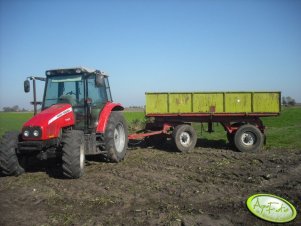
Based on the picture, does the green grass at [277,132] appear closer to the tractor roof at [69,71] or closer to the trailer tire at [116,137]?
the trailer tire at [116,137]

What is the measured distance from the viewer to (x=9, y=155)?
7.01 metres

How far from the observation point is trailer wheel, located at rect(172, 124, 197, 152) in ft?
35.8

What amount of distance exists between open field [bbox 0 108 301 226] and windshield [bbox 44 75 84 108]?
5.64ft

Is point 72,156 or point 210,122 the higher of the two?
point 210,122

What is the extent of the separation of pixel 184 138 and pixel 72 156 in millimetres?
5128

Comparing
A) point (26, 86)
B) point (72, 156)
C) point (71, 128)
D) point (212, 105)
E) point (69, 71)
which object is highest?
point (69, 71)

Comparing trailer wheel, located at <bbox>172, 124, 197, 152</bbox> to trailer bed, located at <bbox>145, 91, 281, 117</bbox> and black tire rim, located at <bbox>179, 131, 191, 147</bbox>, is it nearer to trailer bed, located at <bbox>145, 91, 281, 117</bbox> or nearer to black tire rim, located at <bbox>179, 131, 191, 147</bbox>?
black tire rim, located at <bbox>179, 131, 191, 147</bbox>

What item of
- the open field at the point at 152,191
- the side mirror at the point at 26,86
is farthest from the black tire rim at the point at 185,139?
the side mirror at the point at 26,86

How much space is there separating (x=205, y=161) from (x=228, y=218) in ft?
14.9

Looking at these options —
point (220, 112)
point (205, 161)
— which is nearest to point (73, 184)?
point (205, 161)

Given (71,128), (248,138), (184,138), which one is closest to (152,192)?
(71,128)

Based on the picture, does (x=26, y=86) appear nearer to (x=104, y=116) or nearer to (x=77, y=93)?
(x=77, y=93)

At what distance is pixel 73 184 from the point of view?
22.0ft

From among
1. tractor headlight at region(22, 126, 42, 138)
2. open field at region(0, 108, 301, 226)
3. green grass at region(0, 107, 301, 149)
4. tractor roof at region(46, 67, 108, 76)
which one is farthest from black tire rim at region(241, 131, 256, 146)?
tractor headlight at region(22, 126, 42, 138)
